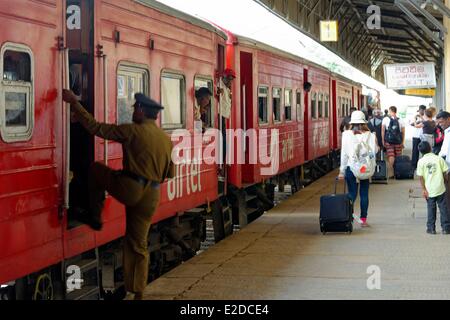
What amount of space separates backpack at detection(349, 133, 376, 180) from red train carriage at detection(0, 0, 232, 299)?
272 centimetres

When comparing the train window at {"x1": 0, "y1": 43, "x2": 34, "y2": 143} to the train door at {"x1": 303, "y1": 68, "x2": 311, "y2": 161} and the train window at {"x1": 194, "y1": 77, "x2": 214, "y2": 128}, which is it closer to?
the train window at {"x1": 194, "y1": 77, "x2": 214, "y2": 128}

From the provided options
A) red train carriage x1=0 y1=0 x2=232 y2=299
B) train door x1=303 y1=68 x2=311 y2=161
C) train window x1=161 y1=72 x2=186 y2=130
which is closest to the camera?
red train carriage x1=0 y1=0 x2=232 y2=299

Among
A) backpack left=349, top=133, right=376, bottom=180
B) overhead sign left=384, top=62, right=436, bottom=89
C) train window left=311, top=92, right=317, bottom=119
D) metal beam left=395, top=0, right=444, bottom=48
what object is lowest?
backpack left=349, top=133, right=376, bottom=180

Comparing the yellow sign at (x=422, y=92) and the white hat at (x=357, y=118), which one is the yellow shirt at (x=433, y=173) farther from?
the yellow sign at (x=422, y=92)

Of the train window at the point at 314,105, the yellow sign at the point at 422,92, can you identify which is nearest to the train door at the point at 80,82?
the train window at the point at 314,105

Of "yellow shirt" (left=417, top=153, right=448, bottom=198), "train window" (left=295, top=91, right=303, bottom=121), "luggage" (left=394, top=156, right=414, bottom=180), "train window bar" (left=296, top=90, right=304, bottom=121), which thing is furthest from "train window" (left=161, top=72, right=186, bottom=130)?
"luggage" (left=394, top=156, right=414, bottom=180)

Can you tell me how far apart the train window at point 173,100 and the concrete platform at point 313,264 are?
1.60 m

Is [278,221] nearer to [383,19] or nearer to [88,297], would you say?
[88,297]

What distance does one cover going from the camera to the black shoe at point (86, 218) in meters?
6.61

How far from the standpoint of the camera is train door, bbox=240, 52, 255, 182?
13.6 meters

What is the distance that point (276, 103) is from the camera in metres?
16.0
